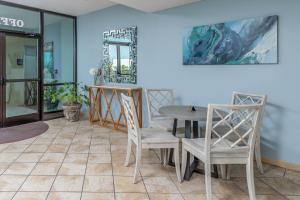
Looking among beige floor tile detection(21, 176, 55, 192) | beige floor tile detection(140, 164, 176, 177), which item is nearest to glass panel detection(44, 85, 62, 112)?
beige floor tile detection(21, 176, 55, 192)

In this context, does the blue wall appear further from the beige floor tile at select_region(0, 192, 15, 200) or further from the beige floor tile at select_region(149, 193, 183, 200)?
the beige floor tile at select_region(0, 192, 15, 200)

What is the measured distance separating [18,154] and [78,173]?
1.17 m

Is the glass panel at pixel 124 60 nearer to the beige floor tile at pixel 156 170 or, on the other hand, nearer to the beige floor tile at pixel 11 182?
the beige floor tile at pixel 156 170

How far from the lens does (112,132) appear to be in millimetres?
4684

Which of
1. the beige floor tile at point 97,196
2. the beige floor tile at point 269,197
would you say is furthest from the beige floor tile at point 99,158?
the beige floor tile at point 269,197

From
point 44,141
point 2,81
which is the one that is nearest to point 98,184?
point 44,141

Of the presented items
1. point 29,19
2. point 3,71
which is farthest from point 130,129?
point 29,19

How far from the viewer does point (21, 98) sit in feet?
17.3

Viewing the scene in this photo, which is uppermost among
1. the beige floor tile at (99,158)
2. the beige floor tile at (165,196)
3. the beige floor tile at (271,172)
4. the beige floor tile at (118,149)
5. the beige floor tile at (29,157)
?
the beige floor tile at (118,149)

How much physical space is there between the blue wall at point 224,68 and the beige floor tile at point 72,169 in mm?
1929

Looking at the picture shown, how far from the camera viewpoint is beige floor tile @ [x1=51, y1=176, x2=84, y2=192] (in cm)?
245

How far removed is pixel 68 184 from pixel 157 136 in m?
1.07

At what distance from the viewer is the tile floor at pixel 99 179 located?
7.79 ft

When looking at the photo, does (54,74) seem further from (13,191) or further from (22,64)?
(13,191)
